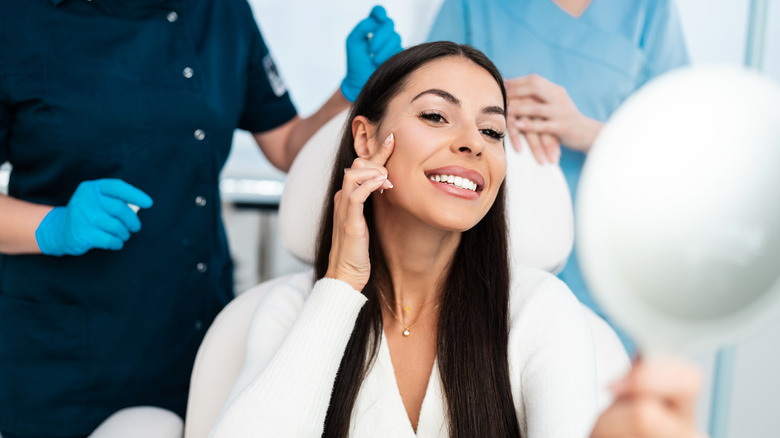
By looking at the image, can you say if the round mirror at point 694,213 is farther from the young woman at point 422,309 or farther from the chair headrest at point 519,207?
the chair headrest at point 519,207

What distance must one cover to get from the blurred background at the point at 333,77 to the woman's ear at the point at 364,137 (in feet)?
1.68

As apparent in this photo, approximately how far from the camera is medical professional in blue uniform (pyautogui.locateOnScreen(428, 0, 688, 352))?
5.32 ft

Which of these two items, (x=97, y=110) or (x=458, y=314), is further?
(x=97, y=110)

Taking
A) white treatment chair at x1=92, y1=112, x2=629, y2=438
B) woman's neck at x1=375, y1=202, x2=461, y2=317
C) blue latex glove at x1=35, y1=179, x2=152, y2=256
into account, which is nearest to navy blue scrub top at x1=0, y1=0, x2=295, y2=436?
blue latex glove at x1=35, y1=179, x2=152, y2=256

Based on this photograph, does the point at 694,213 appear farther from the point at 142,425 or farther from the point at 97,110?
the point at 97,110

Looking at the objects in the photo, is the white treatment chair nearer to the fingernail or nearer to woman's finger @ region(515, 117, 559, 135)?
woman's finger @ region(515, 117, 559, 135)

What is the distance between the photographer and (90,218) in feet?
3.93

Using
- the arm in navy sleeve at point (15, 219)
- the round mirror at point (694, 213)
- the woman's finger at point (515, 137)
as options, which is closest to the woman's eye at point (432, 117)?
the woman's finger at point (515, 137)

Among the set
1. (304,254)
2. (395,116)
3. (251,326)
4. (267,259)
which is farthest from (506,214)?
(267,259)

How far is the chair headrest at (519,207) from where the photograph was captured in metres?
1.19

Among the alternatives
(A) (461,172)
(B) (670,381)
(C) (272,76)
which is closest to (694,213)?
(B) (670,381)

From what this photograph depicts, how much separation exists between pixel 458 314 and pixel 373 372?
0.60 feet

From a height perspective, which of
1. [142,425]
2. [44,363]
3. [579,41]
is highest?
[579,41]

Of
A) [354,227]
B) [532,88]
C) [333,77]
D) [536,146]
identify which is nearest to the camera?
[354,227]
